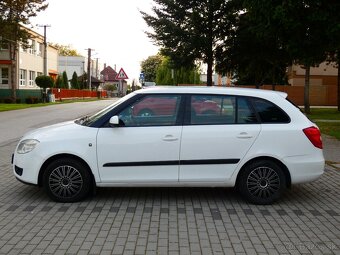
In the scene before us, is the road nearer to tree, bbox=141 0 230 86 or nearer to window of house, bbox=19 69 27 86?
tree, bbox=141 0 230 86

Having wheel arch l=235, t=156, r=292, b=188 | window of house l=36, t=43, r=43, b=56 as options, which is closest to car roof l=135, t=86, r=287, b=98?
wheel arch l=235, t=156, r=292, b=188

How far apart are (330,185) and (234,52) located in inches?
987

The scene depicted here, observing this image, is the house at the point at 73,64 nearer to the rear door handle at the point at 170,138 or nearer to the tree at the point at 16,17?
the tree at the point at 16,17

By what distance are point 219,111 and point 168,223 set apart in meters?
1.82

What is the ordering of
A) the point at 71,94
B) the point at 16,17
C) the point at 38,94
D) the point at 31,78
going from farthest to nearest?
1. the point at 71,94
2. the point at 31,78
3. the point at 38,94
4. the point at 16,17

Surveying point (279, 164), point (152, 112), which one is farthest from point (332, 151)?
point (152, 112)

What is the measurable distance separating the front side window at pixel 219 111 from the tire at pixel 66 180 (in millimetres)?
1679

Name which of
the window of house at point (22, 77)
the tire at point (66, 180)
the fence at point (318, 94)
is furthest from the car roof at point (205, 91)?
the window of house at point (22, 77)

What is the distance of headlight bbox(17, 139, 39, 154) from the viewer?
6.32m

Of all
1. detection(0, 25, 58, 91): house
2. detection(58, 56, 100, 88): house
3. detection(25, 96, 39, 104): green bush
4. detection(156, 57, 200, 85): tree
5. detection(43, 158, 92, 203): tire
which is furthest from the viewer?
detection(58, 56, 100, 88): house

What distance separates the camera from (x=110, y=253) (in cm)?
448

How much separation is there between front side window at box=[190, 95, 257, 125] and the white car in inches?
0.5

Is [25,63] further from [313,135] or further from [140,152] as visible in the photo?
[313,135]

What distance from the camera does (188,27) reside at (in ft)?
100.0
